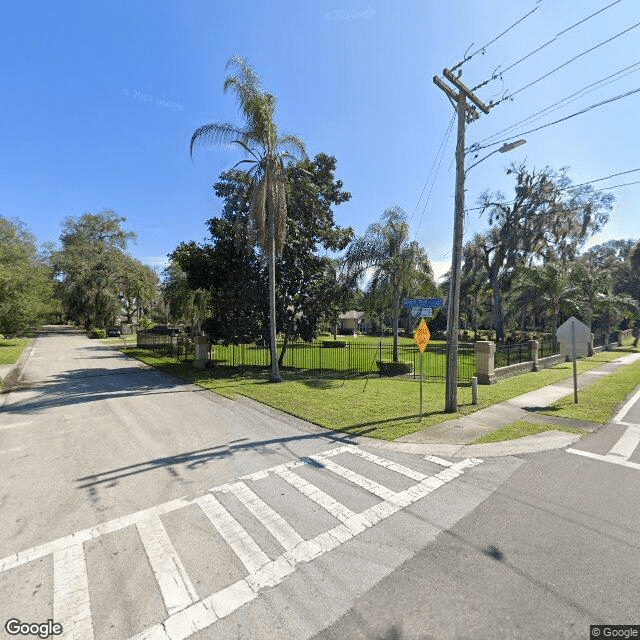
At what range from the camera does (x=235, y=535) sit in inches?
157

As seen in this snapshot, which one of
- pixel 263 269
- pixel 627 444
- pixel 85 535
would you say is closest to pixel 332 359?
pixel 263 269

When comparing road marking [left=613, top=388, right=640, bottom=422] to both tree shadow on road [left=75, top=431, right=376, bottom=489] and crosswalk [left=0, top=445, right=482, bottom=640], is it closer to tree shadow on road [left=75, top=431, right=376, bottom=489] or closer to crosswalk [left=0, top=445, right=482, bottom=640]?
crosswalk [left=0, top=445, right=482, bottom=640]

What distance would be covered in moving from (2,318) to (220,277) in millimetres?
10922

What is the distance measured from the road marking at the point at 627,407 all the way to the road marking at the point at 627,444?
0.94 m

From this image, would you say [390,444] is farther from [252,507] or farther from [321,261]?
[321,261]

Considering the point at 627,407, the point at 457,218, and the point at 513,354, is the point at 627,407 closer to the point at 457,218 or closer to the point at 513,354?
the point at 513,354

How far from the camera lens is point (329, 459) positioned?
632 centimetres

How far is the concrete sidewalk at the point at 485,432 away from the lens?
22.2ft

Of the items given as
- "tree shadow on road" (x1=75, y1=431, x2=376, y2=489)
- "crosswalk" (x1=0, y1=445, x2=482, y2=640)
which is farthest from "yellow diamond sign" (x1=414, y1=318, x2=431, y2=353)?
"crosswalk" (x1=0, y1=445, x2=482, y2=640)

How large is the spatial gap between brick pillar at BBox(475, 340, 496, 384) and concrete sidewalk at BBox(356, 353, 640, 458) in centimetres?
267

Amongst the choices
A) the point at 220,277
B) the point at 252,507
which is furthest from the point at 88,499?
the point at 220,277

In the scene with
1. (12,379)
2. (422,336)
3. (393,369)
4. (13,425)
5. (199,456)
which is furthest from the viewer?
(393,369)

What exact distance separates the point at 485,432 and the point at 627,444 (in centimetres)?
264

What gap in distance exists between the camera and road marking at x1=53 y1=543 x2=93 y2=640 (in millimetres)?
2746
